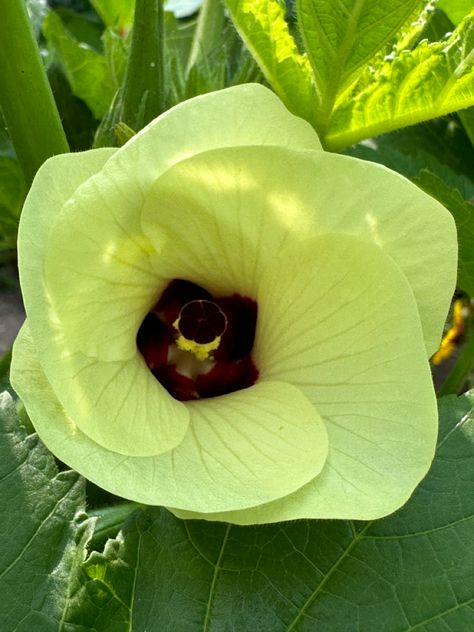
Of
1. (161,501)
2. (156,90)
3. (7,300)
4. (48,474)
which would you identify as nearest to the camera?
(161,501)

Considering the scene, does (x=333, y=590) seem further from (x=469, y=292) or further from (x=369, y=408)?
(x=469, y=292)

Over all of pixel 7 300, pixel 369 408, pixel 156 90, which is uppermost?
pixel 156 90

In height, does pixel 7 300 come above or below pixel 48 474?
below

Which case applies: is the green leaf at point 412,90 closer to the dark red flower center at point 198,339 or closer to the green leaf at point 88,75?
the dark red flower center at point 198,339

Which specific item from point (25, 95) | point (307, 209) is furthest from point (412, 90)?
point (25, 95)

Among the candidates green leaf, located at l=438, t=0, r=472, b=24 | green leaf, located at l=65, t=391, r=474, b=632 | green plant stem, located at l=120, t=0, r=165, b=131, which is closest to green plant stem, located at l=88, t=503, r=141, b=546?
green leaf, located at l=65, t=391, r=474, b=632

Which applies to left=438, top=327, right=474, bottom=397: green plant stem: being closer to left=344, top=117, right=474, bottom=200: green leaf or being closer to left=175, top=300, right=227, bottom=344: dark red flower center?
left=344, top=117, right=474, bottom=200: green leaf

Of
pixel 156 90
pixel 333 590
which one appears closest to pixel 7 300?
pixel 156 90
